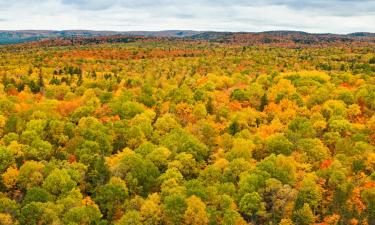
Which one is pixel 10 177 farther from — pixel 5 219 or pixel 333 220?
pixel 333 220

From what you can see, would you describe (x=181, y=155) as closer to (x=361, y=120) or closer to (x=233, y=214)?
(x=233, y=214)

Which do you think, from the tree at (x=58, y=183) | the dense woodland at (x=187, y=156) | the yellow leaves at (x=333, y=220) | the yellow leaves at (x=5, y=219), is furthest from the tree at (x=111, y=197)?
the yellow leaves at (x=333, y=220)

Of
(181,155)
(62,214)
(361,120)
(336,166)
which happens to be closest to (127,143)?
(181,155)

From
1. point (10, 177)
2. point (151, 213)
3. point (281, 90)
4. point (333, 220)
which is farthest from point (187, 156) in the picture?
point (281, 90)

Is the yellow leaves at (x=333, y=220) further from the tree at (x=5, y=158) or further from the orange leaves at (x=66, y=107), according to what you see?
the orange leaves at (x=66, y=107)

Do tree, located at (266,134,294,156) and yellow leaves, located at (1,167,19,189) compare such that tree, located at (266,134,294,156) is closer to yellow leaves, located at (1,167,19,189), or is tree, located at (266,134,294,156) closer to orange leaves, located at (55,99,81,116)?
yellow leaves, located at (1,167,19,189)

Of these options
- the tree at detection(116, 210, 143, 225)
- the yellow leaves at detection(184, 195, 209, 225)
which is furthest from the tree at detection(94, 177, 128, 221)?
the yellow leaves at detection(184, 195, 209, 225)
